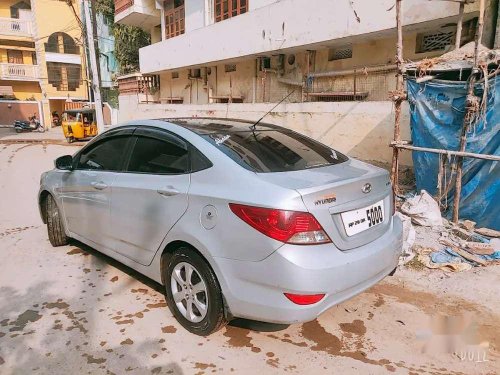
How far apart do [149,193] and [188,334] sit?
109cm

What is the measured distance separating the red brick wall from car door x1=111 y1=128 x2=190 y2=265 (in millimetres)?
34525

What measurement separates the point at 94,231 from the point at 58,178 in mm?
957

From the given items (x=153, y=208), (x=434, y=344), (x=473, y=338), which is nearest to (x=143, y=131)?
(x=153, y=208)

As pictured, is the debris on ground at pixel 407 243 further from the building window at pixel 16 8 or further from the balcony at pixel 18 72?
the building window at pixel 16 8

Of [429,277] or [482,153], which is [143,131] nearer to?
[429,277]

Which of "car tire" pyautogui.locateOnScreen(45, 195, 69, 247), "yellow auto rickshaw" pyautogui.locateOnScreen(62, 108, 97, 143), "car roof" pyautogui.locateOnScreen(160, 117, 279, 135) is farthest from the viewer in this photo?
"yellow auto rickshaw" pyautogui.locateOnScreen(62, 108, 97, 143)

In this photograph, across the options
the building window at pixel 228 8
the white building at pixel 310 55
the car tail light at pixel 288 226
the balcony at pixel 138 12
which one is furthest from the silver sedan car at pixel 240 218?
the balcony at pixel 138 12

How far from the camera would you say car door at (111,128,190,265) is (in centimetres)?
269

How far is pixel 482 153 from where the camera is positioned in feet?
15.5

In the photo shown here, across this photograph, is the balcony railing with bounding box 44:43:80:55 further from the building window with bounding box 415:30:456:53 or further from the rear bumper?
the rear bumper

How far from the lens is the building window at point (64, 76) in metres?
32.3

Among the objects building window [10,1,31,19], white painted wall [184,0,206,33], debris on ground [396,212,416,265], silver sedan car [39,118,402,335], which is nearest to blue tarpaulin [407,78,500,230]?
debris on ground [396,212,416,265]

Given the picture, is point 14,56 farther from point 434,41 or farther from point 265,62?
point 434,41

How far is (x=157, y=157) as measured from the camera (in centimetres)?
298
